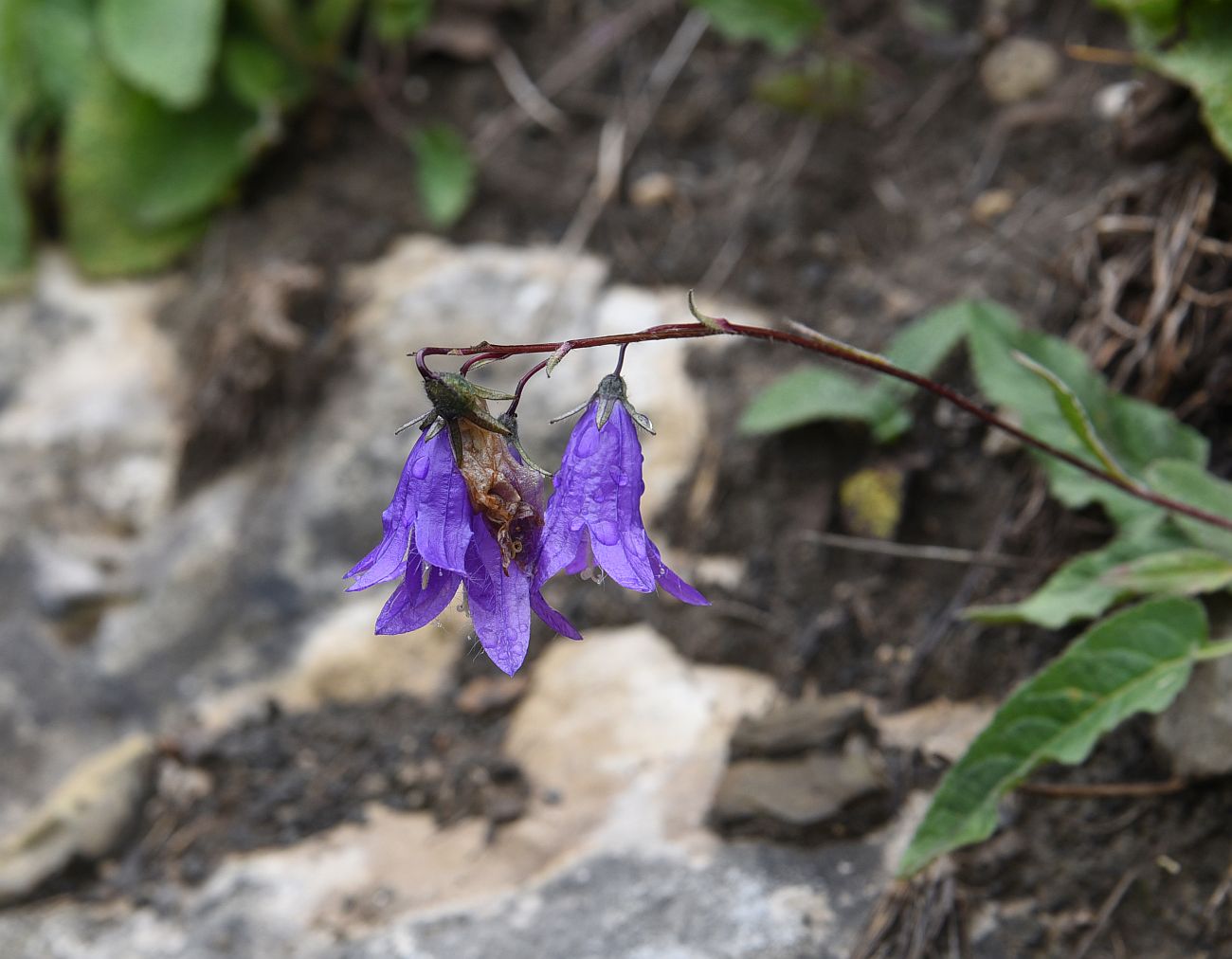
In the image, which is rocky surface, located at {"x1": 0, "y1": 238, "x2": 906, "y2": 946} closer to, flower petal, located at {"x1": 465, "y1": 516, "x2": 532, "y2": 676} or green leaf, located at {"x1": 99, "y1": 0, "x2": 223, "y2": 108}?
green leaf, located at {"x1": 99, "y1": 0, "x2": 223, "y2": 108}

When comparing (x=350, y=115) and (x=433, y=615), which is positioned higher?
(x=350, y=115)

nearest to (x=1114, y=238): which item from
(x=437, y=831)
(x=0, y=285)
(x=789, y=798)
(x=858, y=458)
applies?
(x=858, y=458)

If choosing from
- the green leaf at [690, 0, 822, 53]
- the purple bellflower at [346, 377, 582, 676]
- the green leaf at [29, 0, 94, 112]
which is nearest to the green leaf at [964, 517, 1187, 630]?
the purple bellflower at [346, 377, 582, 676]

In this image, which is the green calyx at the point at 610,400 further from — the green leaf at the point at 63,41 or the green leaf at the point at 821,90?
the green leaf at the point at 63,41

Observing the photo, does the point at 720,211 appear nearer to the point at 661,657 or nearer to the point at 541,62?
the point at 541,62

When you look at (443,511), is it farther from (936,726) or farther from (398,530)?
(936,726)

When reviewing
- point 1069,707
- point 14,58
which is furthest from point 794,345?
A: point 14,58
